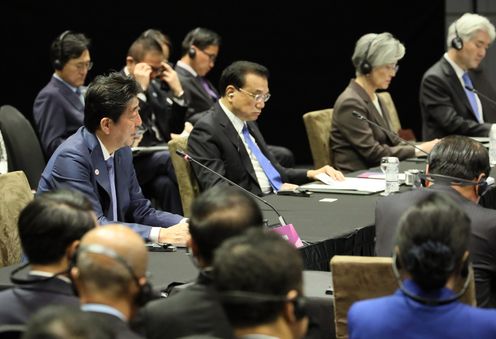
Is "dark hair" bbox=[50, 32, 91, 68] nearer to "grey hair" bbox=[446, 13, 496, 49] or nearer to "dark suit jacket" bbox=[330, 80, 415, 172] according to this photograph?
"dark suit jacket" bbox=[330, 80, 415, 172]

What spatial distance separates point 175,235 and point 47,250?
43.9 inches

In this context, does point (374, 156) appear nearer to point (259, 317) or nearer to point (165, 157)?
point (165, 157)

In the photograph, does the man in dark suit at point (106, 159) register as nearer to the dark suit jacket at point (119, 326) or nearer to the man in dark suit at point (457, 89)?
the dark suit jacket at point (119, 326)

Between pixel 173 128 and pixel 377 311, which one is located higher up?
pixel 377 311

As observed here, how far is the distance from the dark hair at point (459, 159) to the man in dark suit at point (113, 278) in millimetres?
1495

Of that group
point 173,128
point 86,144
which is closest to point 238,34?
point 173,128

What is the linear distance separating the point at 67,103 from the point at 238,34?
9.54ft

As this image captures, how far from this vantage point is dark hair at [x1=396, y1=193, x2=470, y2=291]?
2.32 metres

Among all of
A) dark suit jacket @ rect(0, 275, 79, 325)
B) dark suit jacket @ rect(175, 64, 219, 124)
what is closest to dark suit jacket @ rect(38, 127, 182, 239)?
dark suit jacket @ rect(0, 275, 79, 325)

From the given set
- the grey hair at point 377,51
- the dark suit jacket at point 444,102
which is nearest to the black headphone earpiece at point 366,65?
the grey hair at point 377,51

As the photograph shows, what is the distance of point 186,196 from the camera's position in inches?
189

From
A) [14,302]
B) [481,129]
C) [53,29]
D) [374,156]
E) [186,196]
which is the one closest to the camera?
[14,302]

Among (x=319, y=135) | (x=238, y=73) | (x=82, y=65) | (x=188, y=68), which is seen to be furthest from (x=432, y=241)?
(x=188, y=68)

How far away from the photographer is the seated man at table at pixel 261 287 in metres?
2.02
